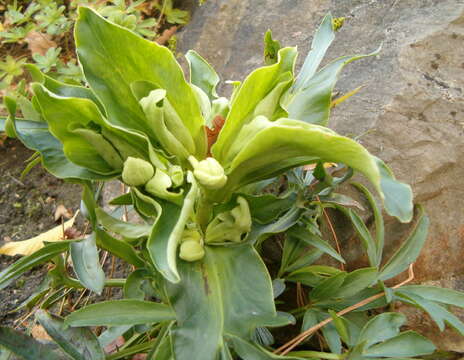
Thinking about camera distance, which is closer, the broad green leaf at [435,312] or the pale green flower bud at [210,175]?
the pale green flower bud at [210,175]

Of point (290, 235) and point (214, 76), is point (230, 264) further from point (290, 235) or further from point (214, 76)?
point (214, 76)

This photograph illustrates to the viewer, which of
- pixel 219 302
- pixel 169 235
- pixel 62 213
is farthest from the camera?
pixel 62 213

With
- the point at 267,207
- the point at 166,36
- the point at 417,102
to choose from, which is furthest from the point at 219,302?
the point at 166,36

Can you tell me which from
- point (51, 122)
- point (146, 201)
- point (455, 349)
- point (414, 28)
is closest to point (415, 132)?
point (414, 28)

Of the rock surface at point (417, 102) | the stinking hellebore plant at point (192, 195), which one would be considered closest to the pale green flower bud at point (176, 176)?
the stinking hellebore plant at point (192, 195)

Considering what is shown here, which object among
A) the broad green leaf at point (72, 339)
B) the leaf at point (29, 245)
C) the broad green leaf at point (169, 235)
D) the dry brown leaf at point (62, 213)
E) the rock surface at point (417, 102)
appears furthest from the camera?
the dry brown leaf at point (62, 213)

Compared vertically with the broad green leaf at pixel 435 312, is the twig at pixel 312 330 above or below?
below

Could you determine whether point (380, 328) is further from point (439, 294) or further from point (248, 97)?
point (248, 97)

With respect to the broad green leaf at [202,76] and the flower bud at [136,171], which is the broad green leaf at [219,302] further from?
the broad green leaf at [202,76]
